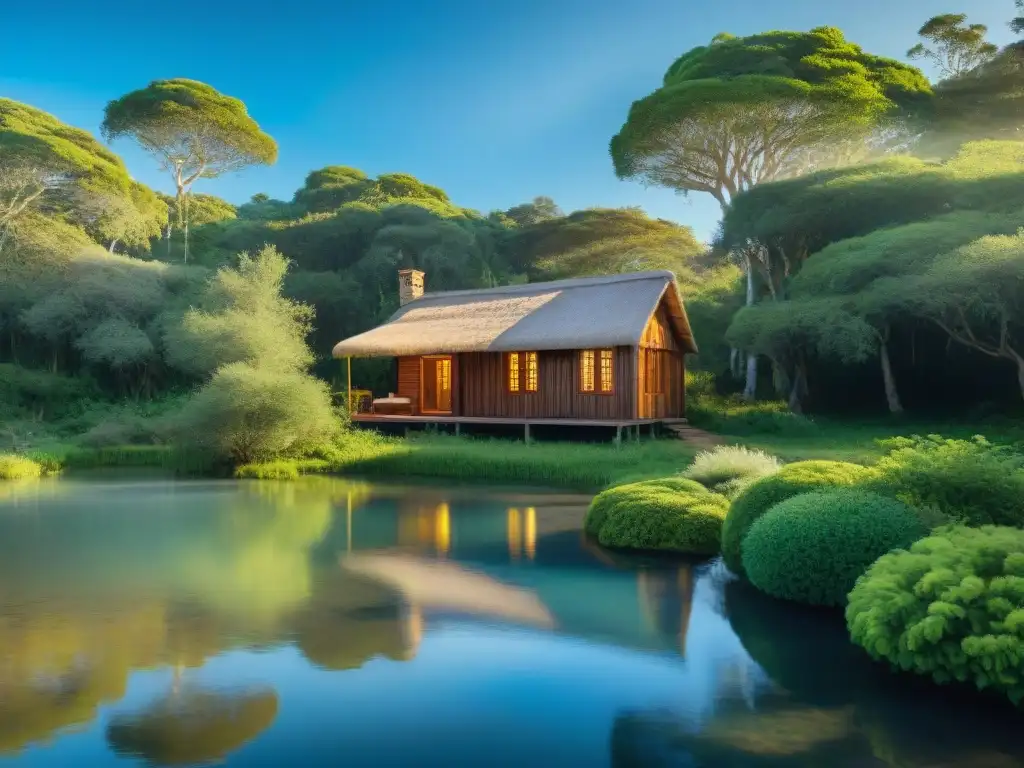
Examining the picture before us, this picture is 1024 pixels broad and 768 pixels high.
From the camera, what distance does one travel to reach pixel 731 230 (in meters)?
27.0

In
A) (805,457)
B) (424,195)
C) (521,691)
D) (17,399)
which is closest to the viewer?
(521,691)

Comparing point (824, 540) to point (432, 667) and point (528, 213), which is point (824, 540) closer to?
point (432, 667)

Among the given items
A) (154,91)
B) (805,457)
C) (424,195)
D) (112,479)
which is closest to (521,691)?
(805,457)

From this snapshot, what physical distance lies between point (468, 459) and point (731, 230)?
1451 cm

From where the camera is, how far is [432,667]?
19.4 feet

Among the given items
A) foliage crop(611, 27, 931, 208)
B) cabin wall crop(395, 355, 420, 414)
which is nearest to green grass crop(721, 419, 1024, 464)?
cabin wall crop(395, 355, 420, 414)

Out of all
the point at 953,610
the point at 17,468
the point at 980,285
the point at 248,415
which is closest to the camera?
the point at 953,610

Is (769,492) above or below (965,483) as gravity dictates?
below

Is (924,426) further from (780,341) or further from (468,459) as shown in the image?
(468,459)

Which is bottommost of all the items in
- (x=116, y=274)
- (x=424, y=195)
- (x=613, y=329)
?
(x=613, y=329)

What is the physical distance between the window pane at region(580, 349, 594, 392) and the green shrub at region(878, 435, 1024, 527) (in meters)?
13.6

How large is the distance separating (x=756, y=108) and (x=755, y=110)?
0.09 meters

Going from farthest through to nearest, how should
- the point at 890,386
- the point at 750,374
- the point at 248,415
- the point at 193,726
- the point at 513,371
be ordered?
the point at 750,374 → the point at 890,386 → the point at 513,371 → the point at 248,415 → the point at 193,726

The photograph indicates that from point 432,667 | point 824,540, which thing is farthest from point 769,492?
point 432,667
